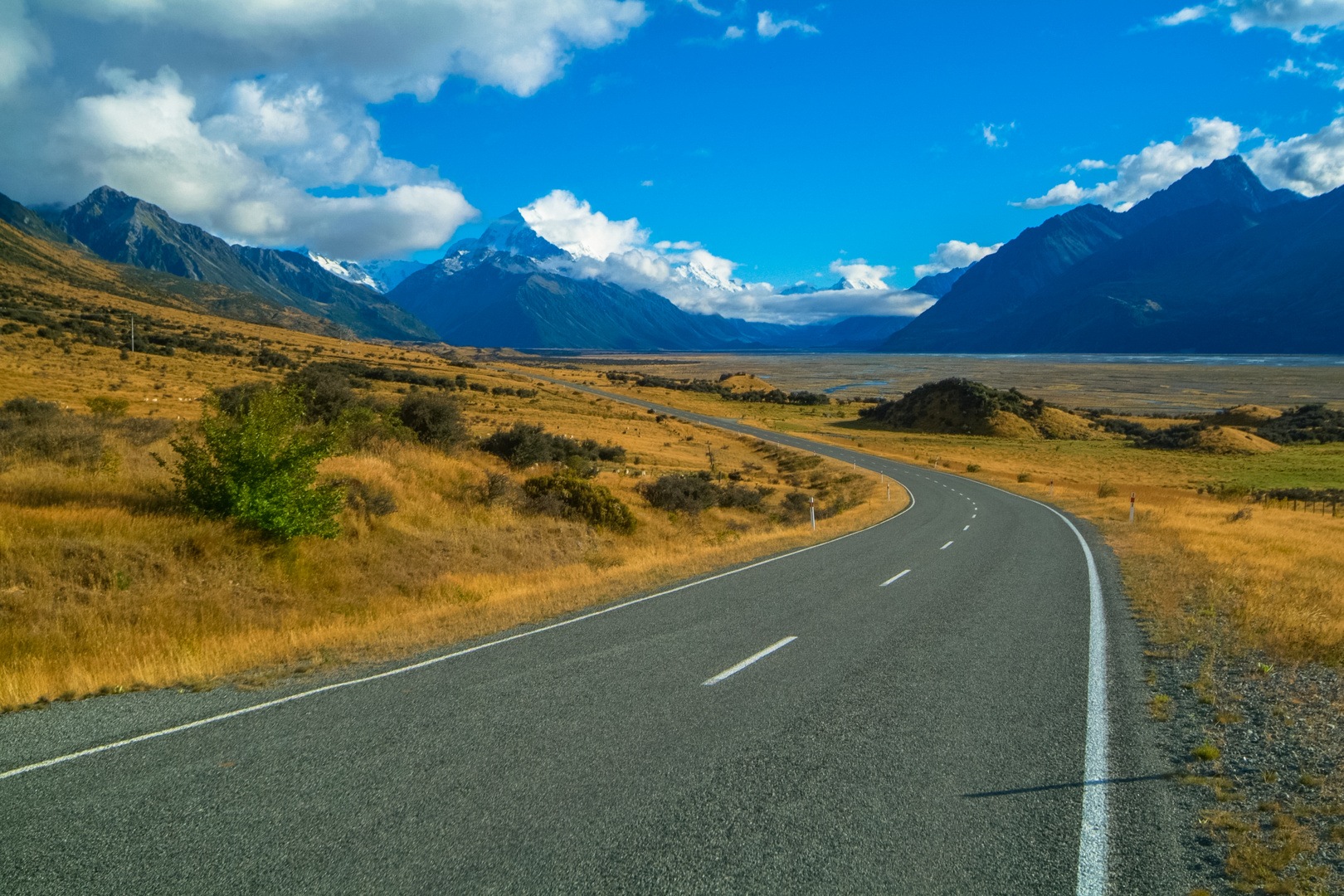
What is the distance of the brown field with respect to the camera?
795 cm

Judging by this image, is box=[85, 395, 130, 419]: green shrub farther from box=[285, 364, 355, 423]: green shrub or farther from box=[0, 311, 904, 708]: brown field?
box=[0, 311, 904, 708]: brown field

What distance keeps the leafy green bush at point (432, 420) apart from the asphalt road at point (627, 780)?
679 inches

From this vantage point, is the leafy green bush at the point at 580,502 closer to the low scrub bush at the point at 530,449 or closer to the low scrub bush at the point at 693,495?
the low scrub bush at the point at 530,449

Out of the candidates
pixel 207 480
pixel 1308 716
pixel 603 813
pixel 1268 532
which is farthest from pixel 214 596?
pixel 1268 532

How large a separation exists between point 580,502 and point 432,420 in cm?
752

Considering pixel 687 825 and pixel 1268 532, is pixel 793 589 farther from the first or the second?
pixel 1268 532

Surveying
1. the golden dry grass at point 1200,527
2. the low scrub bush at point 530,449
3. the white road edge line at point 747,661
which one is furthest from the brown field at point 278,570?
the golden dry grass at point 1200,527

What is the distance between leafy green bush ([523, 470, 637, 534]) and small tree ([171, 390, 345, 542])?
7900 mm

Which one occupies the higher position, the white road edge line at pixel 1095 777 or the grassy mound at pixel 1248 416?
the grassy mound at pixel 1248 416

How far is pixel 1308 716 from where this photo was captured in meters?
5.97

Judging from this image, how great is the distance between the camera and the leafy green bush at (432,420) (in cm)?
2423

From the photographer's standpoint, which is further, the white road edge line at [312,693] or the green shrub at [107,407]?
the green shrub at [107,407]

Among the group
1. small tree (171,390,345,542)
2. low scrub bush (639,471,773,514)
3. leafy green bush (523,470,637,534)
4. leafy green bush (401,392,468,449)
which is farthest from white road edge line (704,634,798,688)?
leafy green bush (401,392,468,449)

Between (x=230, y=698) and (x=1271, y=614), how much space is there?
12524mm
